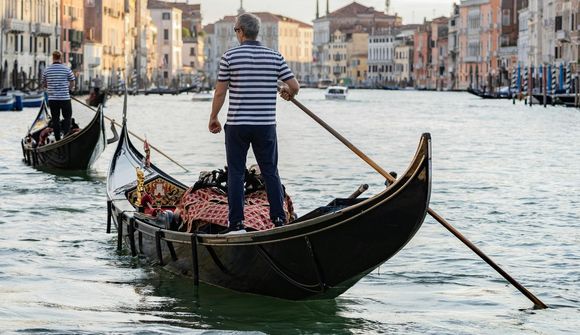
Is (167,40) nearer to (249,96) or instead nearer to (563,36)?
(563,36)

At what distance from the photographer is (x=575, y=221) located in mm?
8148

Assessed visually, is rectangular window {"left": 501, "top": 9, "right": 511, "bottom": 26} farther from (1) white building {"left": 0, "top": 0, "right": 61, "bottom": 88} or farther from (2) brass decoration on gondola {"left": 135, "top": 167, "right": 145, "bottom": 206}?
(2) brass decoration on gondola {"left": 135, "top": 167, "right": 145, "bottom": 206}

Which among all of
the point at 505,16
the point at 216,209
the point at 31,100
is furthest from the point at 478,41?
the point at 216,209

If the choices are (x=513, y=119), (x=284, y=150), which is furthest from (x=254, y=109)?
(x=513, y=119)

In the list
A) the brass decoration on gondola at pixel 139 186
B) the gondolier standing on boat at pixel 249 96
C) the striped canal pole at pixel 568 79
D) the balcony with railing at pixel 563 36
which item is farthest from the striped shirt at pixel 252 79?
the balcony with railing at pixel 563 36

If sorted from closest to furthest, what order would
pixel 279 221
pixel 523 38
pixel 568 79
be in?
1. pixel 279 221
2. pixel 568 79
3. pixel 523 38

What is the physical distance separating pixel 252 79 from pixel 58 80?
221 inches

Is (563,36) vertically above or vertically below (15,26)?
below

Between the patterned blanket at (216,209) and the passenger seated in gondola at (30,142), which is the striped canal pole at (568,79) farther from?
the patterned blanket at (216,209)

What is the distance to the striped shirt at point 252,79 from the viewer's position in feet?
16.5

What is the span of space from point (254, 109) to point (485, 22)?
6294 cm

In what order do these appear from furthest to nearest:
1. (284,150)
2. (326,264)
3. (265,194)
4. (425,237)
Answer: (284,150) < (425,237) < (265,194) < (326,264)

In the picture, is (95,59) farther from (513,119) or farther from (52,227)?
(52,227)

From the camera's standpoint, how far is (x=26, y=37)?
135 ft
